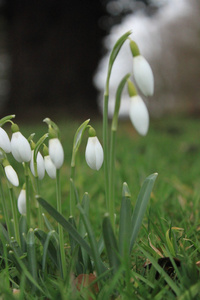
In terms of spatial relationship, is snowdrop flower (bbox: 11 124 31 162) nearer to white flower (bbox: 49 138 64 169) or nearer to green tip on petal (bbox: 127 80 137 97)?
white flower (bbox: 49 138 64 169)

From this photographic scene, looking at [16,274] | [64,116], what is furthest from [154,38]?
[16,274]

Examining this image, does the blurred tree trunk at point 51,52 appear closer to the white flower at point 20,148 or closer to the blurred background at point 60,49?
the blurred background at point 60,49

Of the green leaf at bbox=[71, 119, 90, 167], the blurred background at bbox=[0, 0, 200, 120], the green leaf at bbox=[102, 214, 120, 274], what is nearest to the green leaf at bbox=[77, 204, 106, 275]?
the green leaf at bbox=[102, 214, 120, 274]

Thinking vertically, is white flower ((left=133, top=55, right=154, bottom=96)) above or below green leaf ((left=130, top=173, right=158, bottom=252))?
above

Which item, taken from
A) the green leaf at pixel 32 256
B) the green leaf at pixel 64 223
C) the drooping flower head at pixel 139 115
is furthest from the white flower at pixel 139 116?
the green leaf at pixel 32 256

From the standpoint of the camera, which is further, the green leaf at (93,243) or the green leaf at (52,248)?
the green leaf at (52,248)

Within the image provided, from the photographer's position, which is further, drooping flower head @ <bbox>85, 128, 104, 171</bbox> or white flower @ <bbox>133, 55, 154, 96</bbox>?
drooping flower head @ <bbox>85, 128, 104, 171</bbox>

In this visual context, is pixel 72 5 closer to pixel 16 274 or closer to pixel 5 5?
pixel 5 5
